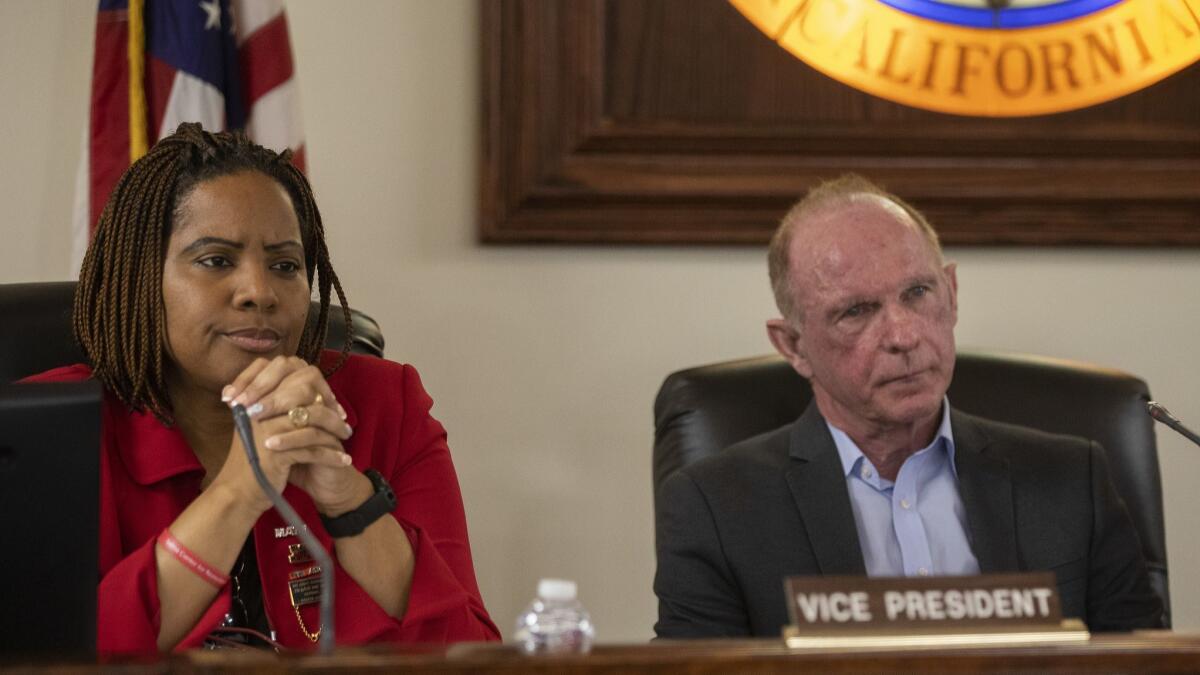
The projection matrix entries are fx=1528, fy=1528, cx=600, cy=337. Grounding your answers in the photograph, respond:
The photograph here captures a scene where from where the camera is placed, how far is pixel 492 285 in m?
2.78

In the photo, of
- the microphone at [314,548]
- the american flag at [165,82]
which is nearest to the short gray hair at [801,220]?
the microphone at [314,548]

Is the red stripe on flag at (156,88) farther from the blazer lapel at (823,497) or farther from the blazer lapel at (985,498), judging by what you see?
the blazer lapel at (985,498)

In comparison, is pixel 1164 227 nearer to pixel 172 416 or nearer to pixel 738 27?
pixel 738 27

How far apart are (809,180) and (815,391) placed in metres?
0.77

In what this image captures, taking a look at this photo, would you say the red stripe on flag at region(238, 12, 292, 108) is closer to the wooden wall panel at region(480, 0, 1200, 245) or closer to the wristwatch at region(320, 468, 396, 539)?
the wooden wall panel at region(480, 0, 1200, 245)

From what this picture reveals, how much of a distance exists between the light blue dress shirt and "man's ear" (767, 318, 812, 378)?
0.10m

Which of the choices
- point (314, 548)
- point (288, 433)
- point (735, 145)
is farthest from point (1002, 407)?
point (314, 548)

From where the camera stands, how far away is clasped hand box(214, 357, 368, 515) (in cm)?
170

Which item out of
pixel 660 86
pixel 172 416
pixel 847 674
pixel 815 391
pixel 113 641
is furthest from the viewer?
pixel 660 86

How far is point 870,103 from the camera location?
2791 mm

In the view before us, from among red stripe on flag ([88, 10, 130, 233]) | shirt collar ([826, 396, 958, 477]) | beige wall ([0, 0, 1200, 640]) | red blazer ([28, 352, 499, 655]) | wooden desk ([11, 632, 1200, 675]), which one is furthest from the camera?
beige wall ([0, 0, 1200, 640])

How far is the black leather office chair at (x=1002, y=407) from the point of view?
2.17 m

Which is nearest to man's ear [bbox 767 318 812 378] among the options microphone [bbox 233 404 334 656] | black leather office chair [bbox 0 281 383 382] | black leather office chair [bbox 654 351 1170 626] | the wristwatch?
black leather office chair [bbox 654 351 1170 626]

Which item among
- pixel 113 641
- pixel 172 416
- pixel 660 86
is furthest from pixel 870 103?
pixel 113 641
